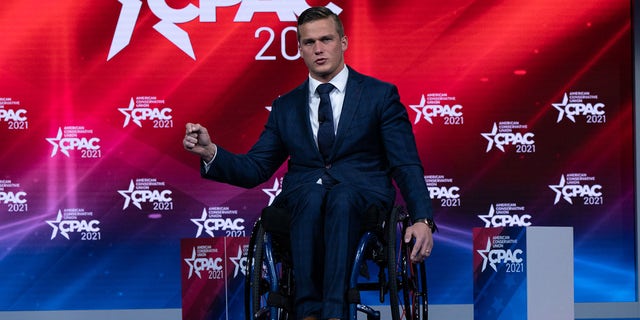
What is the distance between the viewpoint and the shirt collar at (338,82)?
329 cm

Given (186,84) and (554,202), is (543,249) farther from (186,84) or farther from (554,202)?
(186,84)

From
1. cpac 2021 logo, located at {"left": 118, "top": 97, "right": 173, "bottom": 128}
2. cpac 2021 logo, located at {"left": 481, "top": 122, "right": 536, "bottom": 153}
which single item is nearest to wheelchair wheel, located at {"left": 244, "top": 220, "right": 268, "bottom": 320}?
cpac 2021 logo, located at {"left": 118, "top": 97, "right": 173, "bottom": 128}

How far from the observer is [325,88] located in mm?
3283

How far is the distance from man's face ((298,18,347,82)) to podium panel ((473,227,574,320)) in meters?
1.12

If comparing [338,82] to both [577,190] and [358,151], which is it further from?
[577,190]

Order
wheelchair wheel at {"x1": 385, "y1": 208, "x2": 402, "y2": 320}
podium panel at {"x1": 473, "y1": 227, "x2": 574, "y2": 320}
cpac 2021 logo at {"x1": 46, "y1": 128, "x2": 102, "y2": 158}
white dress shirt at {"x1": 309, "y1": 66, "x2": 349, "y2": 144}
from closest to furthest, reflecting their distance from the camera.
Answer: wheelchair wheel at {"x1": 385, "y1": 208, "x2": 402, "y2": 320}, white dress shirt at {"x1": 309, "y1": 66, "x2": 349, "y2": 144}, podium panel at {"x1": 473, "y1": 227, "x2": 574, "y2": 320}, cpac 2021 logo at {"x1": 46, "y1": 128, "x2": 102, "y2": 158}

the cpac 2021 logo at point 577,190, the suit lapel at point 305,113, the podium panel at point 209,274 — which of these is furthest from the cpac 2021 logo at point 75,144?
the cpac 2021 logo at point 577,190

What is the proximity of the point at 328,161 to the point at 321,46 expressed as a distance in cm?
A: 45

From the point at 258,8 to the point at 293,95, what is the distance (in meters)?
1.35

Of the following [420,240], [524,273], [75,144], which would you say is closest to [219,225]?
[75,144]

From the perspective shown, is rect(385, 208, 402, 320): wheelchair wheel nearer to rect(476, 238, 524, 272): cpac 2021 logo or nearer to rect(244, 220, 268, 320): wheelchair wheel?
rect(244, 220, 268, 320): wheelchair wheel

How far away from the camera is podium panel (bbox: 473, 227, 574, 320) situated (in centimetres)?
361

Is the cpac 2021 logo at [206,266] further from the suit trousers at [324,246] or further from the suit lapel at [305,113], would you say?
the suit trousers at [324,246]

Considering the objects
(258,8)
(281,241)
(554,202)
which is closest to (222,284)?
(281,241)
